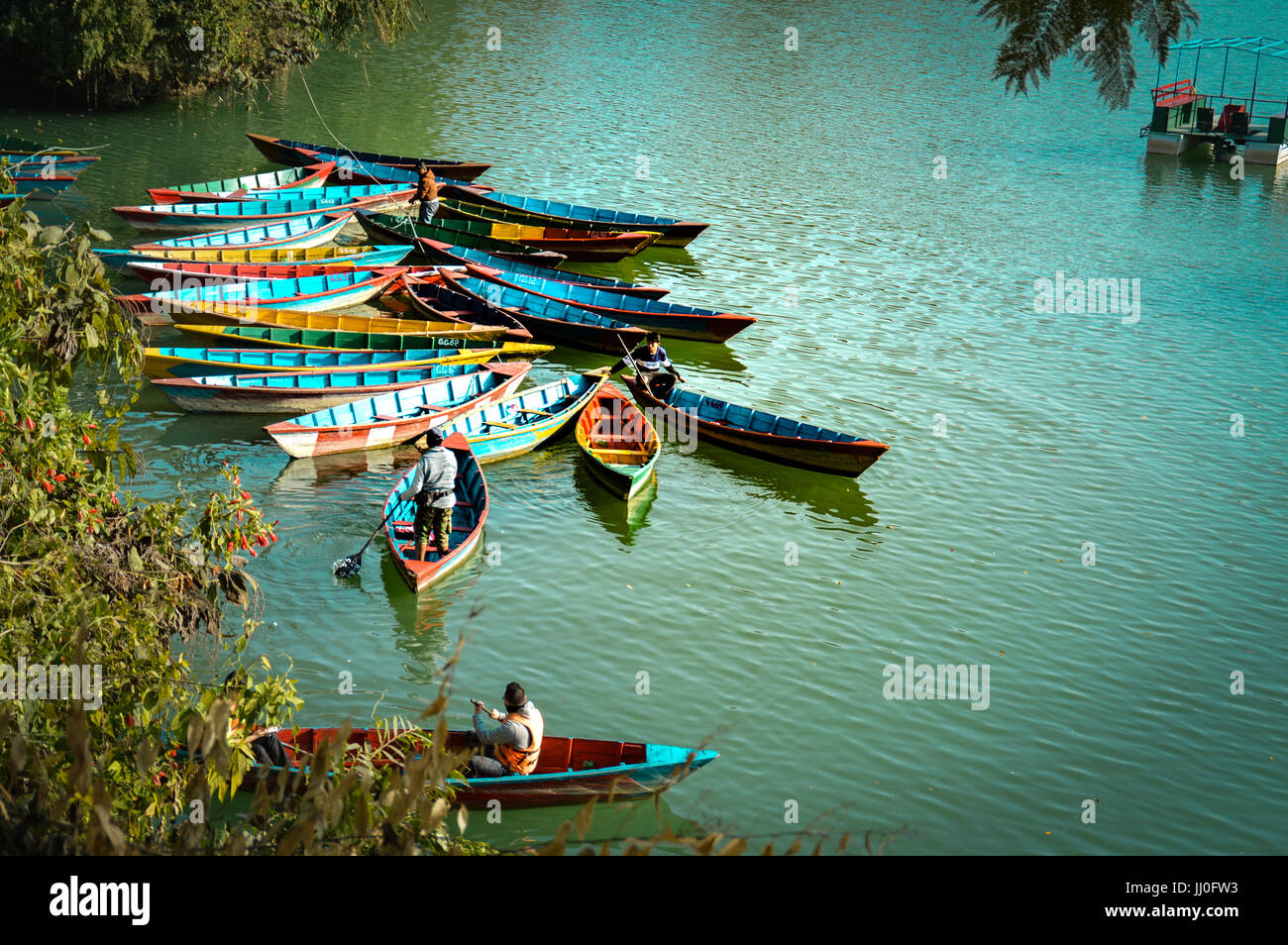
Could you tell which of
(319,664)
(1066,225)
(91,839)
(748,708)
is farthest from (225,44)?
(91,839)

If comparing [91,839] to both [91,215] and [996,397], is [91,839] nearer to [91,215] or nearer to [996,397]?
[996,397]

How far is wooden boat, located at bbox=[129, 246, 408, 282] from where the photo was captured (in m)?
22.7

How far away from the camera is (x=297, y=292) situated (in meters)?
23.3

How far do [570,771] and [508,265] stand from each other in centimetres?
1717

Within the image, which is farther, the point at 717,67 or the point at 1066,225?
the point at 717,67

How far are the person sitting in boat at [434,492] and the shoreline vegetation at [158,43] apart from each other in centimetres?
2664

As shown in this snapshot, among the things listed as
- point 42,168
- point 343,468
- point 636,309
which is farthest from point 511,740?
point 42,168

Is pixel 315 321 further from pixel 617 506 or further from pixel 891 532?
pixel 891 532

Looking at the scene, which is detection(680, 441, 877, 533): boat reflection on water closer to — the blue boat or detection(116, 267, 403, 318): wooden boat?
the blue boat

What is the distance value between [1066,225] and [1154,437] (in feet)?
49.2

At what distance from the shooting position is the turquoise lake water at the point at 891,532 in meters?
12.3

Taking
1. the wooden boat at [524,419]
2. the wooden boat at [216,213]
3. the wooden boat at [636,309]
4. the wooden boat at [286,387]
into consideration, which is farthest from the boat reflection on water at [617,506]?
the wooden boat at [216,213]

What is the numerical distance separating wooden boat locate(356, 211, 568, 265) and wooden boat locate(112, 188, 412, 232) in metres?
1.22

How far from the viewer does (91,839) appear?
4.50 m
